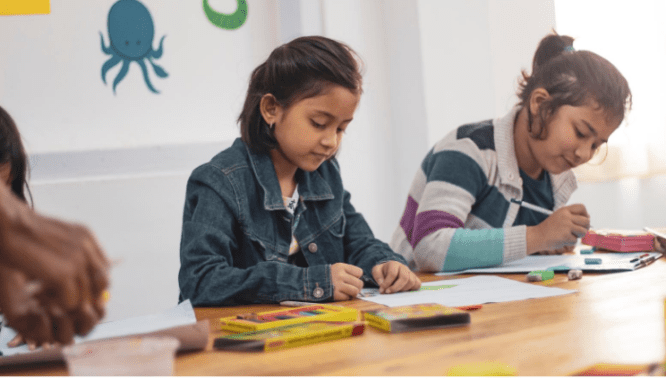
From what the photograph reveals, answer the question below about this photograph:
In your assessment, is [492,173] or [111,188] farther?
[111,188]

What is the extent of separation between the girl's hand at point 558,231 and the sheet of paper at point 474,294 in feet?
0.86

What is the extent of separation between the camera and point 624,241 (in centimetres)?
138

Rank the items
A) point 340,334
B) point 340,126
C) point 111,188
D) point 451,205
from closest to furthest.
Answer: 1. point 340,334
2. point 340,126
3. point 451,205
4. point 111,188

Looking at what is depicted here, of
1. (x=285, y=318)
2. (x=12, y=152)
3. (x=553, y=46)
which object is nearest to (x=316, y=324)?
(x=285, y=318)

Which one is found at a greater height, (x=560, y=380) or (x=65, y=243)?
(x=65, y=243)

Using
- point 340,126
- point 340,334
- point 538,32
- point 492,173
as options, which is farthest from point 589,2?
point 340,334

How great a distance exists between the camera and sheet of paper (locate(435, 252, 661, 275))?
112 cm

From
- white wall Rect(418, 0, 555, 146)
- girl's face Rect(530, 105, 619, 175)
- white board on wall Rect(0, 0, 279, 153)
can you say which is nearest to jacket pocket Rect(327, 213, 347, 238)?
girl's face Rect(530, 105, 619, 175)

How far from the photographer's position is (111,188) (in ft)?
5.95

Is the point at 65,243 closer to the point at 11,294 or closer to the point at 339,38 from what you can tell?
the point at 11,294

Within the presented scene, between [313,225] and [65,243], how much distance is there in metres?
0.90

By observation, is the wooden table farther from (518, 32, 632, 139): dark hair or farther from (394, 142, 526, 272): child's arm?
(518, 32, 632, 139): dark hair

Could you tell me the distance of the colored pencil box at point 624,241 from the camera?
4.49 ft

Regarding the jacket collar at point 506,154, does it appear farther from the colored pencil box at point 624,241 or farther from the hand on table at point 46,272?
the hand on table at point 46,272
